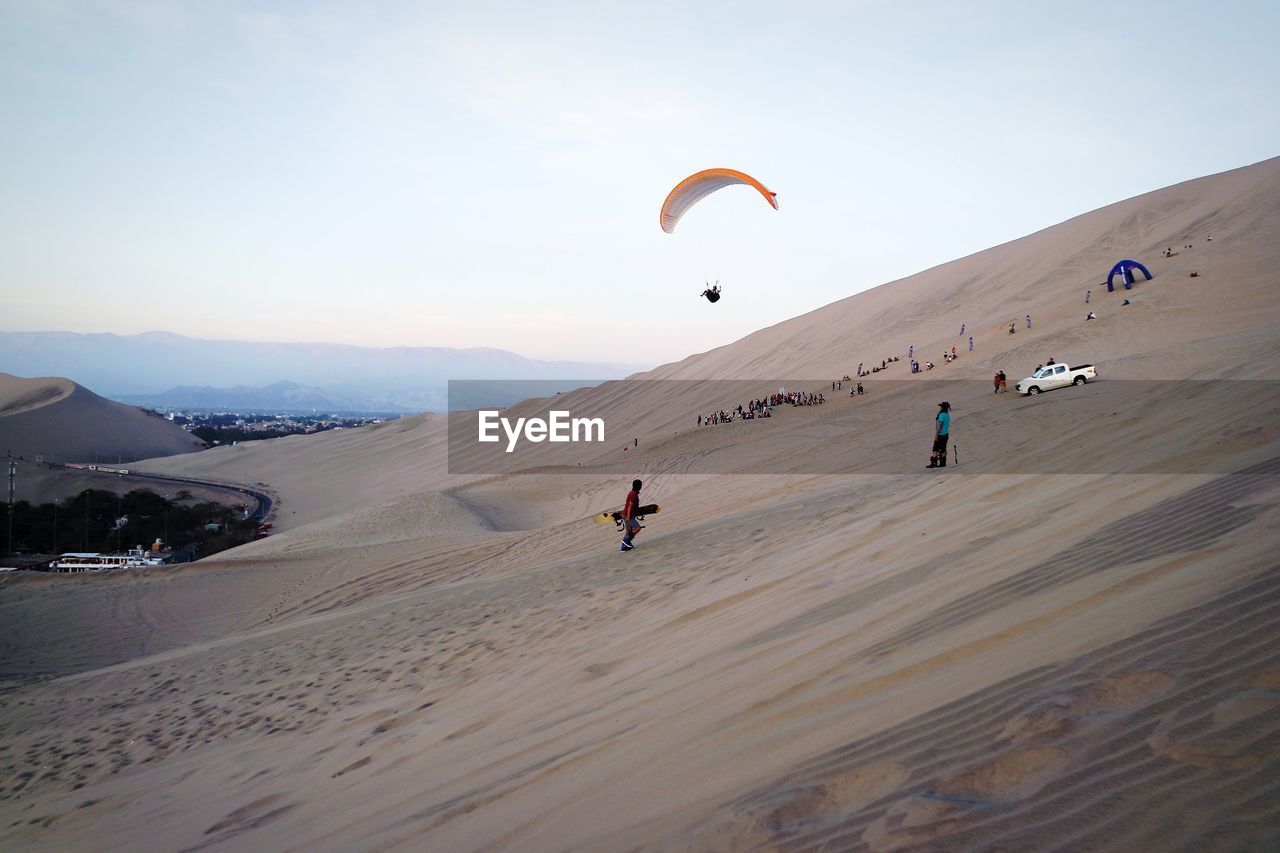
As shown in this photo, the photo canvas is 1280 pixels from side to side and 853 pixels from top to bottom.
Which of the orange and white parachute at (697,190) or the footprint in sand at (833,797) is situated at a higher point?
the orange and white parachute at (697,190)

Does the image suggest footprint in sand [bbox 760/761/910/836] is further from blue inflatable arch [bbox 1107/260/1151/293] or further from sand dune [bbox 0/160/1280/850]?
blue inflatable arch [bbox 1107/260/1151/293]

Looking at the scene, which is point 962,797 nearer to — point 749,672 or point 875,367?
point 749,672

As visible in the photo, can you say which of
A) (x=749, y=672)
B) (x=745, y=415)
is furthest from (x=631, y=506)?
(x=745, y=415)

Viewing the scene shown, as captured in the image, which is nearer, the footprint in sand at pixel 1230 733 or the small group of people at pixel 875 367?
the footprint in sand at pixel 1230 733

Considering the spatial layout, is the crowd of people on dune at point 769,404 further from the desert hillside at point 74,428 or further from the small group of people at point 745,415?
the desert hillside at point 74,428

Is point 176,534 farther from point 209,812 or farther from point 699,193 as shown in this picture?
point 209,812

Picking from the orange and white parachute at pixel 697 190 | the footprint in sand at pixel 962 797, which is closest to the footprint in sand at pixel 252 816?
the footprint in sand at pixel 962 797
